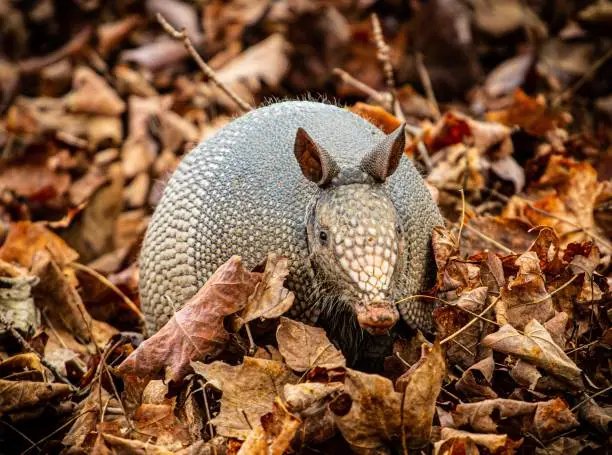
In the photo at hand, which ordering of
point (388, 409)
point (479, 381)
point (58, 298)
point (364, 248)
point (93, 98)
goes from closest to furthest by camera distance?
point (388, 409), point (364, 248), point (479, 381), point (58, 298), point (93, 98)

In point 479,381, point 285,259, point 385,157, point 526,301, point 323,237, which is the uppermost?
point 385,157

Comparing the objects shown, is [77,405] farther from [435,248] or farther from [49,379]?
[435,248]

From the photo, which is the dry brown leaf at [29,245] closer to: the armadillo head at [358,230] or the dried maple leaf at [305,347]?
the dried maple leaf at [305,347]

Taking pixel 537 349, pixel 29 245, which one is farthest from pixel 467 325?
pixel 29 245

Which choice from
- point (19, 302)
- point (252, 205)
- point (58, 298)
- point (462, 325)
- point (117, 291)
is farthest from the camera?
point (117, 291)

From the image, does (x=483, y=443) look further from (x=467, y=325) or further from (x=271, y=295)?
(x=271, y=295)

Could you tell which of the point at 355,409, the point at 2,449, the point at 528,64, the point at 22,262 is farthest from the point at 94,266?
the point at 528,64
